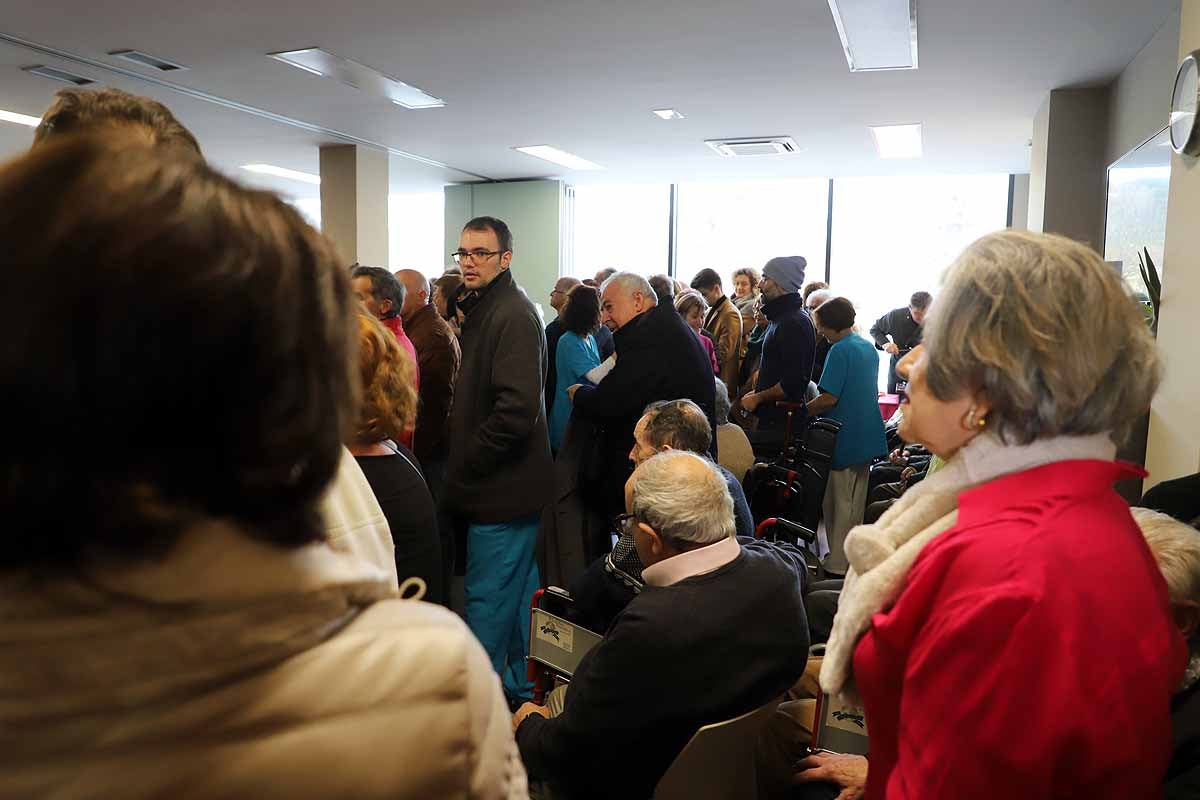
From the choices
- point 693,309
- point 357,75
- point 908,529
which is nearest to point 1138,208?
point 693,309

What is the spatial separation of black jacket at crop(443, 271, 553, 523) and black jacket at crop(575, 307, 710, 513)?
39 centimetres

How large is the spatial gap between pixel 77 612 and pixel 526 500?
2.58 metres

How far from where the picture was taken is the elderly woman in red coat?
89 centimetres

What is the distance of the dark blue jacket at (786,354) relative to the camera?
4.69 meters

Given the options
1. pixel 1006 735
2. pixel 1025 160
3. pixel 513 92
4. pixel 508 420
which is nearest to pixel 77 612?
pixel 1006 735

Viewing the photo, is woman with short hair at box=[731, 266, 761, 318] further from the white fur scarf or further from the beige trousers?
the white fur scarf

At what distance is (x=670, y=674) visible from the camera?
176 cm

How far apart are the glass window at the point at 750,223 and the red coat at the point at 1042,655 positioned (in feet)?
32.8

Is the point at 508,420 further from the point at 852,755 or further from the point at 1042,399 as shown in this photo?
the point at 1042,399

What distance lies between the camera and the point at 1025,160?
9.25m

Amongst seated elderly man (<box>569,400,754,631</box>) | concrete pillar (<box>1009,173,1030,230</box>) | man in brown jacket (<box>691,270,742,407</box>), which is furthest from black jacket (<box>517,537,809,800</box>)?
concrete pillar (<box>1009,173,1030,230</box>)

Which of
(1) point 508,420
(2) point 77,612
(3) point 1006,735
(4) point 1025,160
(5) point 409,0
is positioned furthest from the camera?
(4) point 1025,160

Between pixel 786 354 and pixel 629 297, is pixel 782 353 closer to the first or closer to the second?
pixel 786 354

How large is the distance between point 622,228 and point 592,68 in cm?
623
